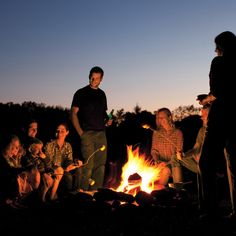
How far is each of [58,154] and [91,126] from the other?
83cm

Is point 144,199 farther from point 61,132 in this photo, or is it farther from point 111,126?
point 111,126

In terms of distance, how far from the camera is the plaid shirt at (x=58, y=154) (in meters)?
7.03

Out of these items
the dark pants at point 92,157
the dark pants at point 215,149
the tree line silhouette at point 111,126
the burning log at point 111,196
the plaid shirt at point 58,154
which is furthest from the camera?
the tree line silhouette at point 111,126

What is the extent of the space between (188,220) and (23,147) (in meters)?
3.33

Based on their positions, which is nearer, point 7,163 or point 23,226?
point 23,226

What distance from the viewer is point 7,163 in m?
5.91

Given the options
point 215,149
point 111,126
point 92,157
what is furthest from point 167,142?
point 111,126

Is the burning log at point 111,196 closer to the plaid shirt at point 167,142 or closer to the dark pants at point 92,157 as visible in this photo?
the dark pants at point 92,157

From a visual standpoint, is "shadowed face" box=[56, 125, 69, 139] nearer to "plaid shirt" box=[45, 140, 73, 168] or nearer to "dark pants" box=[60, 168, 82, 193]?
"plaid shirt" box=[45, 140, 73, 168]

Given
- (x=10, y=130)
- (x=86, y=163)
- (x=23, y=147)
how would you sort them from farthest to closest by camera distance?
(x=10, y=130) < (x=23, y=147) < (x=86, y=163)

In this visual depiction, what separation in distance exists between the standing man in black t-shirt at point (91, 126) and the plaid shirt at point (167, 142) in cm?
106

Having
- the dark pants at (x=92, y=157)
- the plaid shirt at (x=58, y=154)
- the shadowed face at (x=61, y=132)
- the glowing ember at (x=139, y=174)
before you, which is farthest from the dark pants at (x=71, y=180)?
the glowing ember at (x=139, y=174)

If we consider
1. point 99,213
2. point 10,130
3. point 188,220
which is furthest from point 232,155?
point 10,130

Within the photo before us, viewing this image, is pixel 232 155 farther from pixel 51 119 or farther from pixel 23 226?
pixel 51 119
